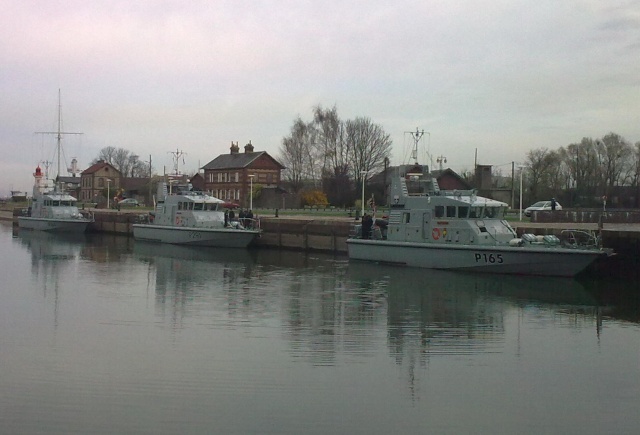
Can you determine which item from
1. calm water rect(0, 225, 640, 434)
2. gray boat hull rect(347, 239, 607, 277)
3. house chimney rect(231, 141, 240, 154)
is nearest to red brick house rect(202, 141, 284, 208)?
house chimney rect(231, 141, 240, 154)

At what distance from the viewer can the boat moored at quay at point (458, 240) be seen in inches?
974

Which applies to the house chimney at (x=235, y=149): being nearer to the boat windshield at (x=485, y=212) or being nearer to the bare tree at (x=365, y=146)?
the bare tree at (x=365, y=146)

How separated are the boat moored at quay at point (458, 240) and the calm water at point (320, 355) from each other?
797mm

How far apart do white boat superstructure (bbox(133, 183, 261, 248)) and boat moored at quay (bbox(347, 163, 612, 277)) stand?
10287 mm

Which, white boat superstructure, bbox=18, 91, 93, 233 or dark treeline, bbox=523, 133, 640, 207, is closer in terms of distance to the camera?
white boat superstructure, bbox=18, 91, 93, 233

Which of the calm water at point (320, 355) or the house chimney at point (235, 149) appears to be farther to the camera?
the house chimney at point (235, 149)

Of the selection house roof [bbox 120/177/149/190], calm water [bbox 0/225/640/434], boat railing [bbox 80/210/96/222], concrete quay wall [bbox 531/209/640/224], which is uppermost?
house roof [bbox 120/177/149/190]

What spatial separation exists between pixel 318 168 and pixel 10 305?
180 feet

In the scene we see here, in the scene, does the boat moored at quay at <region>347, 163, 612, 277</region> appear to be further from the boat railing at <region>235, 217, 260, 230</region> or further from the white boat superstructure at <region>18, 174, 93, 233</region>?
the white boat superstructure at <region>18, 174, 93, 233</region>

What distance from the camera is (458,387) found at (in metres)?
11.7

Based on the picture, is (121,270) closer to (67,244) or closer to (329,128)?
(67,244)

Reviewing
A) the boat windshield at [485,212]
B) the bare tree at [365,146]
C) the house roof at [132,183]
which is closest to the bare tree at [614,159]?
the bare tree at [365,146]

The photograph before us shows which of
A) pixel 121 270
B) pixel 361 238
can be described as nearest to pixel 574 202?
pixel 361 238

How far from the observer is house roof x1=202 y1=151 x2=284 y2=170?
77.8 m
